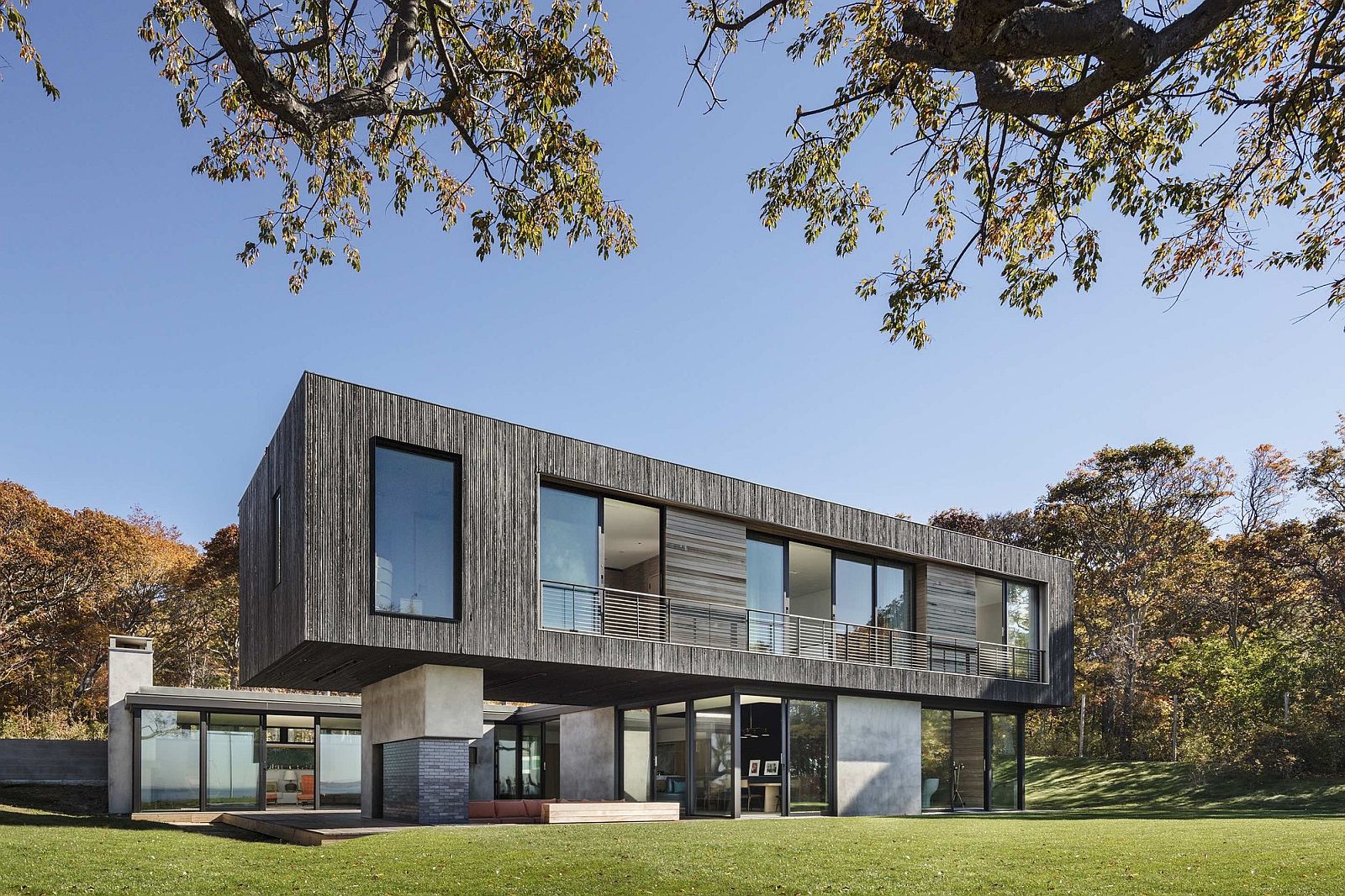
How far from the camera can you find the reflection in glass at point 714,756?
17531 mm

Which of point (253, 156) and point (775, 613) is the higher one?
point (253, 156)

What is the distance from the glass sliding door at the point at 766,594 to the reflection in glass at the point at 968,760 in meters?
5.73

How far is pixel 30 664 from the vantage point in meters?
28.8

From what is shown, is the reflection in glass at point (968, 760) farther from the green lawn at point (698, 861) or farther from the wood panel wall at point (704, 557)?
the green lawn at point (698, 861)

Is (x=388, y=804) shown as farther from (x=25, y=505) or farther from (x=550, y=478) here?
(x=25, y=505)

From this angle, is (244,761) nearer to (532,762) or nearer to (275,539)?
(532,762)

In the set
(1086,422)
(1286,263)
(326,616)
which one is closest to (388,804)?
(326,616)

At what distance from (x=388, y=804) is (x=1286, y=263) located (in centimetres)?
1389

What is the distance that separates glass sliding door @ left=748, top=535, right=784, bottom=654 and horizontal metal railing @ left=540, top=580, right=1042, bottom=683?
2 centimetres

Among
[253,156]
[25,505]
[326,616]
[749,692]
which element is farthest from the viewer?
[25,505]

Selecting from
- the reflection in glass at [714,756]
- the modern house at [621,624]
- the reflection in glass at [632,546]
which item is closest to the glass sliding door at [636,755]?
Answer: the modern house at [621,624]

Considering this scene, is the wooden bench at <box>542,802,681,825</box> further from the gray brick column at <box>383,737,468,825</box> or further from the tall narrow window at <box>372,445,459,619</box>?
the tall narrow window at <box>372,445,459,619</box>

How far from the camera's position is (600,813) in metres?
16.2

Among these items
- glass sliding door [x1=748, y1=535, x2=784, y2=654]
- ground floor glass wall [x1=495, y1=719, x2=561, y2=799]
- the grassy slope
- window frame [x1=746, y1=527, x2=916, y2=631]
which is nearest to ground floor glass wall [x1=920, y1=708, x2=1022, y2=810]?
the grassy slope
